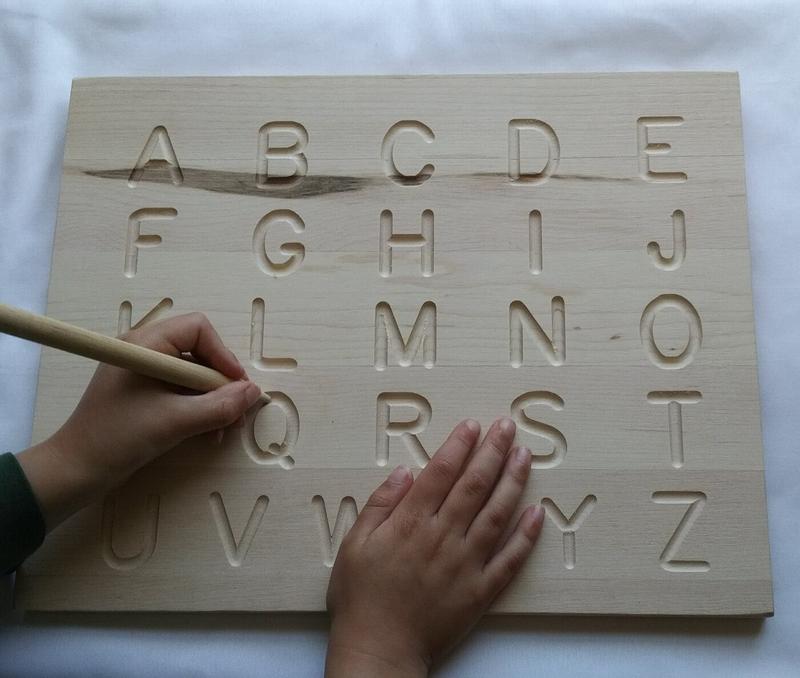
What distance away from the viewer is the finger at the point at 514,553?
22.5 inches

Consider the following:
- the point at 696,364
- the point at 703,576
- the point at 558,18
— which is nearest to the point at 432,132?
the point at 558,18

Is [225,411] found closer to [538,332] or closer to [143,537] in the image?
[143,537]

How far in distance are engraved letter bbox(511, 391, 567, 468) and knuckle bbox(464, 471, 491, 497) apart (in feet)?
0.15

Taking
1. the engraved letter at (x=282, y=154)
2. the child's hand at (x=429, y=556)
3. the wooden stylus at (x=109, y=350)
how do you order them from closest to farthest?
1. the wooden stylus at (x=109, y=350)
2. the child's hand at (x=429, y=556)
3. the engraved letter at (x=282, y=154)

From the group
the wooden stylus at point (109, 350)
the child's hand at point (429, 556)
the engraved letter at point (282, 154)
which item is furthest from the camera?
the engraved letter at point (282, 154)

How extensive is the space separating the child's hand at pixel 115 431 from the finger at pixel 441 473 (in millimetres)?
153

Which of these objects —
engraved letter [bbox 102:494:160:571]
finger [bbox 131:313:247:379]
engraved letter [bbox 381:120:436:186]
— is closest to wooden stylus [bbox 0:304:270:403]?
finger [bbox 131:313:247:379]

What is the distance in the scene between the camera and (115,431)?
0.57 metres

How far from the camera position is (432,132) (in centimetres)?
65

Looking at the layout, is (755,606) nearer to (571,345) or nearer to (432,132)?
(571,345)

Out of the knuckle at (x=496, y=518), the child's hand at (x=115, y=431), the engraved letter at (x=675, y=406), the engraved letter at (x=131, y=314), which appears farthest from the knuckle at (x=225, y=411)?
the engraved letter at (x=675, y=406)

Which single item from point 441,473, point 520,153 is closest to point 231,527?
point 441,473

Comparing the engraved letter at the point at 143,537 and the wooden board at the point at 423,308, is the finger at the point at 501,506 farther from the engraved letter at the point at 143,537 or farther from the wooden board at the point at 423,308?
the engraved letter at the point at 143,537

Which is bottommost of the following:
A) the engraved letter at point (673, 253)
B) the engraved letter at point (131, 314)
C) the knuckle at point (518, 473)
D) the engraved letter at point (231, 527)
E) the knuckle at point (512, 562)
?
the knuckle at point (512, 562)
